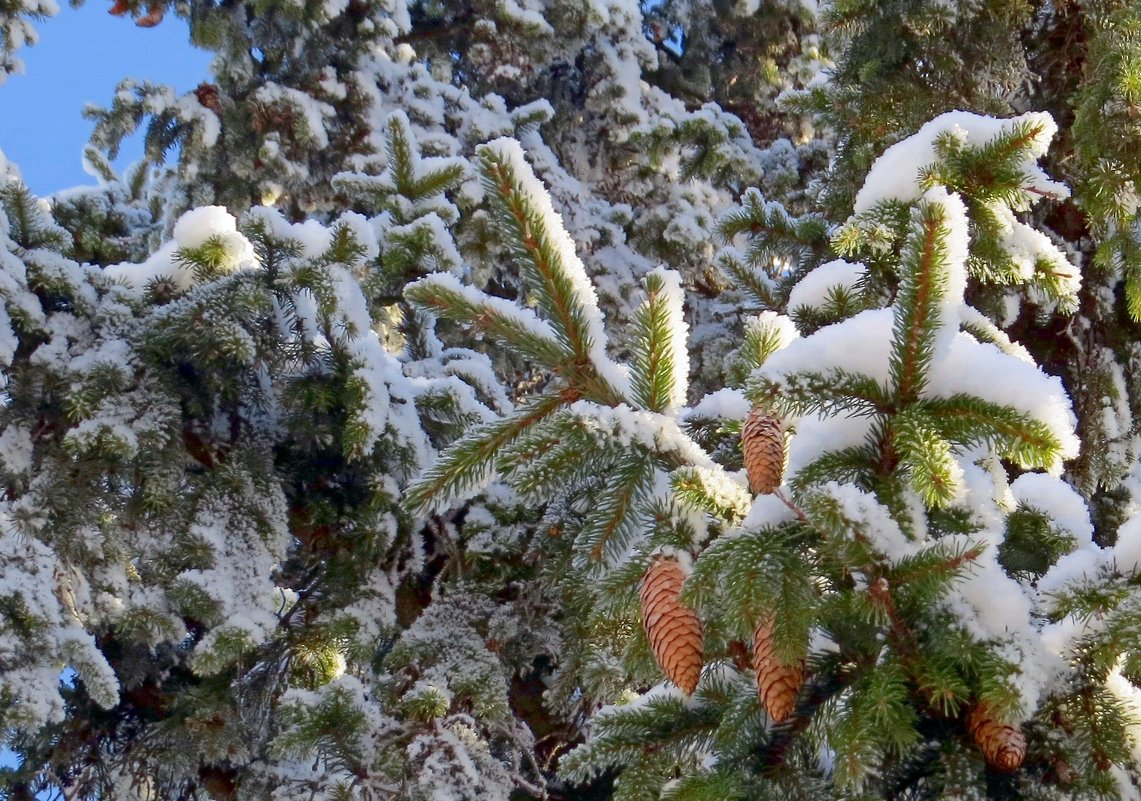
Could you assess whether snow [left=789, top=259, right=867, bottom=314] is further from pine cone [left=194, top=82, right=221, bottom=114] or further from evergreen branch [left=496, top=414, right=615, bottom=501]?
pine cone [left=194, top=82, right=221, bottom=114]

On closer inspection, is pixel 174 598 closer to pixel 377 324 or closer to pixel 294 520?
pixel 294 520

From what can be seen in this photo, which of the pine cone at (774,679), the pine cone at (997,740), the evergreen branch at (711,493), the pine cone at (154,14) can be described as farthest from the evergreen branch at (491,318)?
the pine cone at (154,14)

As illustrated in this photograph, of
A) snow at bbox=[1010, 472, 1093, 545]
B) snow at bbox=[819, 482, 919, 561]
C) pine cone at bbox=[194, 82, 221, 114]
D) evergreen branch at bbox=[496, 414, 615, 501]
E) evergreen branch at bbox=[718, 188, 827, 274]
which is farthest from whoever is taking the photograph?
pine cone at bbox=[194, 82, 221, 114]

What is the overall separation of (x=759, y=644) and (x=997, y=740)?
294mm

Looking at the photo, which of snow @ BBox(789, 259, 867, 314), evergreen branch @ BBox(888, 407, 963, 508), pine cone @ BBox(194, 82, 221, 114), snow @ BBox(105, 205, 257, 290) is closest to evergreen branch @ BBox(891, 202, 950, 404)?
evergreen branch @ BBox(888, 407, 963, 508)

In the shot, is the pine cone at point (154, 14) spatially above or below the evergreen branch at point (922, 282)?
above

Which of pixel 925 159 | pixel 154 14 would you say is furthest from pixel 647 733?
pixel 154 14

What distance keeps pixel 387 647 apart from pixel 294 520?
59 cm

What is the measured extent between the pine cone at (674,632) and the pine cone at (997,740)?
1.11 ft

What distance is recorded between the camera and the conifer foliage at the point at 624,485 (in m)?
1.21

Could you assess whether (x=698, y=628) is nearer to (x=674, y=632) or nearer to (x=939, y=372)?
(x=674, y=632)

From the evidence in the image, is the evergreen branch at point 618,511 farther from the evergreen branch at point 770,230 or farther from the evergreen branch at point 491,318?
the evergreen branch at point 770,230

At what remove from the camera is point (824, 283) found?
208 centimetres

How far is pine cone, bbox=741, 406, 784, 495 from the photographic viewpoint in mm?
1315
